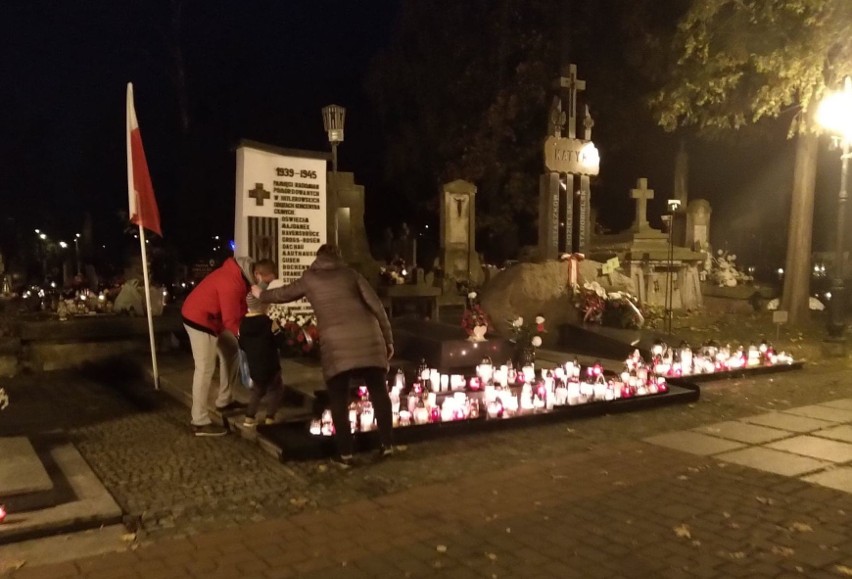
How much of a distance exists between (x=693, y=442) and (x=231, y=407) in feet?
14.1

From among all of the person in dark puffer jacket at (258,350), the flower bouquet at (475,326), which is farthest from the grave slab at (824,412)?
the person in dark puffer jacket at (258,350)

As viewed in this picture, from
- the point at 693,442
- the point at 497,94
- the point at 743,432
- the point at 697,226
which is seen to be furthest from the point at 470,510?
the point at 497,94

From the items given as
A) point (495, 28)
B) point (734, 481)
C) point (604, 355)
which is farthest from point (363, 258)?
point (734, 481)

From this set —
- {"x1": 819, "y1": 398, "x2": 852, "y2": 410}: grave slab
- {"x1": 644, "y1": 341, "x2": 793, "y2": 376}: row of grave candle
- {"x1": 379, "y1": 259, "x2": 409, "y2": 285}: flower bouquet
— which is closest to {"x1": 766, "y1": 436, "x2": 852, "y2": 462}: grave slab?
{"x1": 819, "y1": 398, "x2": 852, "y2": 410}: grave slab

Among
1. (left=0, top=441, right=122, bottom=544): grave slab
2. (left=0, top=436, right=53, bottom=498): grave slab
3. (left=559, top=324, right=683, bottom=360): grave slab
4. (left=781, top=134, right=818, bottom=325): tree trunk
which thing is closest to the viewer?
(left=0, top=441, right=122, bottom=544): grave slab

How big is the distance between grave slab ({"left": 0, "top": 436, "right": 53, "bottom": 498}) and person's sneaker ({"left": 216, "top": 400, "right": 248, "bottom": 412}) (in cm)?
174

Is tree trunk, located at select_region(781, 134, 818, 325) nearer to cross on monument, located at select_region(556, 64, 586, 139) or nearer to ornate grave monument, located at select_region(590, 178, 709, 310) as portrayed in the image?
ornate grave monument, located at select_region(590, 178, 709, 310)

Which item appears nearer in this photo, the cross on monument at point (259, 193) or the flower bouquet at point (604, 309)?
the cross on monument at point (259, 193)

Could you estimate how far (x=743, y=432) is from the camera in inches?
285

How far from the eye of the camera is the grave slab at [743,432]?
23.0 ft

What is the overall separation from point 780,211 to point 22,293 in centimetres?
2559

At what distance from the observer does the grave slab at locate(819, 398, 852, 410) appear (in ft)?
27.8

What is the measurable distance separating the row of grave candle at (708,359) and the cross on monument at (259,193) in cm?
496

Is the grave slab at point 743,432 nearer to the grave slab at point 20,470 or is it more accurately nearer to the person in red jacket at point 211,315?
the person in red jacket at point 211,315
